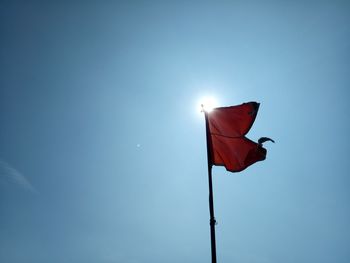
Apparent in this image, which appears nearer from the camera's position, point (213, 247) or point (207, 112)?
point (213, 247)

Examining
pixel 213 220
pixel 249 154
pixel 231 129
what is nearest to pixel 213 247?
pixel 213 220

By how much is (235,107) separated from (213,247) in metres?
5.73

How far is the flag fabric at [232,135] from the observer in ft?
37.0

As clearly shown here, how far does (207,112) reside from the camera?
445 inches

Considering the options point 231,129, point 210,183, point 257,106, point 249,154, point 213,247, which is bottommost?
point 213,247

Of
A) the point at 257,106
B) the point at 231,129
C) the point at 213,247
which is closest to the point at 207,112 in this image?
the point at 231,129

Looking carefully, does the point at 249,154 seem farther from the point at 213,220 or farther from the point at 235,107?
the point at 213,220

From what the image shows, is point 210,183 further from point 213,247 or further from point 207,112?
point 207,112

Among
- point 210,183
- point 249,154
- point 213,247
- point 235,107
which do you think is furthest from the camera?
point 235,107

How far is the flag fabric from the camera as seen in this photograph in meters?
11.3

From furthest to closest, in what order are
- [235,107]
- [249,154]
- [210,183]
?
[235,107], [249,154], [210,183]

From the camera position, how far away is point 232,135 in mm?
11680

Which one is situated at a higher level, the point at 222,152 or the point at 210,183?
the point at 222,152

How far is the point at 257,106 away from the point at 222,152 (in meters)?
2.35
